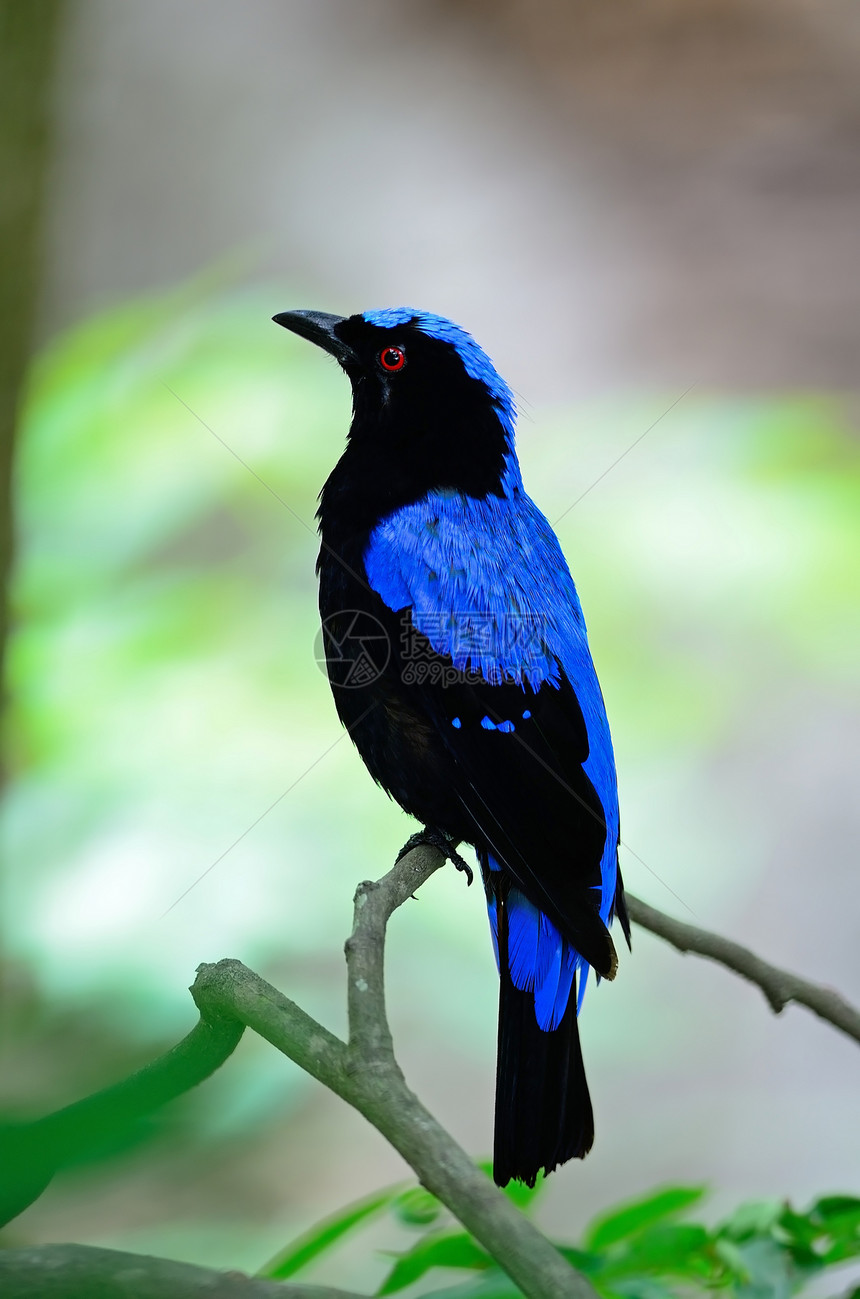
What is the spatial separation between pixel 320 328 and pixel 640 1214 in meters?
1.39

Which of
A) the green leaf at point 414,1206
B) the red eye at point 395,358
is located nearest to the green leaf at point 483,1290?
the green leaf at point 414,1206

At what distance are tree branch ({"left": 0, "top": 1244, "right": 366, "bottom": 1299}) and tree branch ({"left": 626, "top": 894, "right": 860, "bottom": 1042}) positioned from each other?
3.18 feet

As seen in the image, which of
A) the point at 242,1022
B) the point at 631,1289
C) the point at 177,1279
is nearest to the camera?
the point at 177,1279

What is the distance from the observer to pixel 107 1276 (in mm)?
639

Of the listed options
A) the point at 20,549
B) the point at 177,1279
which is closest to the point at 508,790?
the point at 177,1279

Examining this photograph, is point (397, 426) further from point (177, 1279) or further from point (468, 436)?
point (177, 1279)

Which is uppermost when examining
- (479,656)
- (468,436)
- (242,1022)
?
(468,436)

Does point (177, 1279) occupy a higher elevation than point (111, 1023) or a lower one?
lower

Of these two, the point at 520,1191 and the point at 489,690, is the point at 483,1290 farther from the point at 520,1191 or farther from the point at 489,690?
the point at 489,690

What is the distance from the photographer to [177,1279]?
68 centimetres

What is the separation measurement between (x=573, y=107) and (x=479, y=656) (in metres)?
2.41

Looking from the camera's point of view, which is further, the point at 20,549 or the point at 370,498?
the point at 20,549

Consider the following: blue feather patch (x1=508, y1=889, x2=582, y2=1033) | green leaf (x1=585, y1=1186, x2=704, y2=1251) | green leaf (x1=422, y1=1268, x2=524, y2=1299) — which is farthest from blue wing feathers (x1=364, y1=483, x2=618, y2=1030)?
green leaf (x1=422, y1=1268, x2=524, y2=1299)

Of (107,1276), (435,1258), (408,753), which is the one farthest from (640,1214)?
(107,1276)
